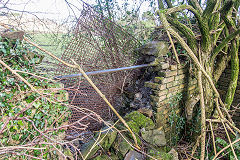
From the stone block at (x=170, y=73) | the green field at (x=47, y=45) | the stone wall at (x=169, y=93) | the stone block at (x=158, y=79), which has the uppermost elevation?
the green field at (x=47, y=45)

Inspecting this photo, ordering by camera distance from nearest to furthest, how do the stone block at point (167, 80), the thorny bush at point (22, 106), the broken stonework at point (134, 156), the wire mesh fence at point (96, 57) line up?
the thorny bush at point (22, 106) → the broken stonework at point (134, 156) → the wire mesh fence at point (96, 57) → the stone block at point (167, 80)

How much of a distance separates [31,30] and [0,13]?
2.08 ft

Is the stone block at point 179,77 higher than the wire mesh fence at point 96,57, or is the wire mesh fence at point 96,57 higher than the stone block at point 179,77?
the wire mesh fence at point 96,57

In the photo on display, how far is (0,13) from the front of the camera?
1794 mm

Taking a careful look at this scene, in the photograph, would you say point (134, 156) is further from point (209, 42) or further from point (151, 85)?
point (209, 42)

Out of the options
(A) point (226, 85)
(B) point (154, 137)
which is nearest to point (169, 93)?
(B) point (154, 137)

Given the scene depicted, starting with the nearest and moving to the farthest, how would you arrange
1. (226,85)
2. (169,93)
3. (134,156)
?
1. (134,156)
2. (169,93)
3. (226,85)

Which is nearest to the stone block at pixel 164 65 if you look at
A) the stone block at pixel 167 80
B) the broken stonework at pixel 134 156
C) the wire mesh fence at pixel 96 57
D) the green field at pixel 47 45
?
the stone block at pixel 167 80

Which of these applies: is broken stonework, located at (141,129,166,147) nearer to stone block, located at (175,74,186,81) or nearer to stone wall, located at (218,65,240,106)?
stone block, located at (175,74,186,81)

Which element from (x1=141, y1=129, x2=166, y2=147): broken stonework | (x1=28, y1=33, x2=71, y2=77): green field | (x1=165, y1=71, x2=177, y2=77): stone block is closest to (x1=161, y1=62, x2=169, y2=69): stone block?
(x1=165, y1=71, x2=177, y2=77): stone block

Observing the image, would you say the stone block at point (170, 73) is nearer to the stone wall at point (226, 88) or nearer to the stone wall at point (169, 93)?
the stone wall at point (169, 93)

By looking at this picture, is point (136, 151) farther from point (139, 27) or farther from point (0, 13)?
point (139, 27)

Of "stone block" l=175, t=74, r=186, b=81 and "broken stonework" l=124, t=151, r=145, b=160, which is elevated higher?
"stone block" l=175, t=74, r=186, b=81

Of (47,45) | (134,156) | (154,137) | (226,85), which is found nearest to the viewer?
(134,156)
